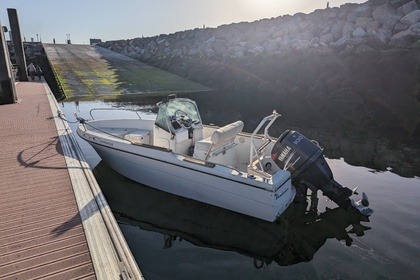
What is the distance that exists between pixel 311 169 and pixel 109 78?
3025 cm

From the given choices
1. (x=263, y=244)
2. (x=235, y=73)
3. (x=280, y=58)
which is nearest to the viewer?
(x=263, y=244)

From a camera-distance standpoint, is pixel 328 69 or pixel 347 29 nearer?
pixel 328 69

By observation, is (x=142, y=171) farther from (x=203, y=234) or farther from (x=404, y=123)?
(x=404, y=123)

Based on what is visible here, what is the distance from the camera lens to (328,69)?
24.8m

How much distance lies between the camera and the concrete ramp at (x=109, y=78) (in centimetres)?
2822

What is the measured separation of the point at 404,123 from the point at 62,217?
1811 centimetres

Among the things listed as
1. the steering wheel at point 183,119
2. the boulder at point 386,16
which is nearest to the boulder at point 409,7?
the boulder at point 386,16

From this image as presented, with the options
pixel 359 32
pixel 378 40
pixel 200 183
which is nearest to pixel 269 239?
pixel 200 183

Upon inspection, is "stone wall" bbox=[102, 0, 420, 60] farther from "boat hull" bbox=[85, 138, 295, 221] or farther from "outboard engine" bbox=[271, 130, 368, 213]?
"boat hull" bbox=[85, 138, 295, 221]

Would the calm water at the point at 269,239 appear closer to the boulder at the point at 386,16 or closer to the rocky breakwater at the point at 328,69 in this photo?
the rocky breakwater at the point at 328,69

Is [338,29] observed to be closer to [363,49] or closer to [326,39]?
[326,39]

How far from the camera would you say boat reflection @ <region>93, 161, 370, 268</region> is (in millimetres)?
6391

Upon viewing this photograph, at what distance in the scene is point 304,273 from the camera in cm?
559

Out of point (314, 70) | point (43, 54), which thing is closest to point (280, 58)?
point (314, 70)
